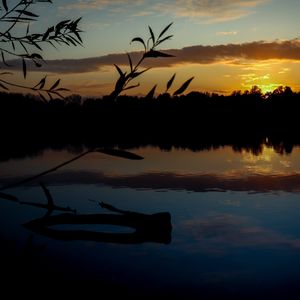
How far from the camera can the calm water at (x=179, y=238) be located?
11016 millimetres

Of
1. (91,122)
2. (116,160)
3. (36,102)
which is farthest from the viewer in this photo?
(116,160)

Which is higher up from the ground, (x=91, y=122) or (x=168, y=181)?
(x=91, y=122)

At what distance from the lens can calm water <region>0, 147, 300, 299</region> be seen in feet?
36.1

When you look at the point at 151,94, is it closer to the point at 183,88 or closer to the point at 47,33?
the point at 183,88

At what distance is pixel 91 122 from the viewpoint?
2146mm

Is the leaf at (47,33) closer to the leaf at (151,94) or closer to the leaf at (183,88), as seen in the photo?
the leaf at (151,94)

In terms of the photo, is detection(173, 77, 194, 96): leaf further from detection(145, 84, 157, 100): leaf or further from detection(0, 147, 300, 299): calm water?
detection(0, 147, 300, 299): calm water

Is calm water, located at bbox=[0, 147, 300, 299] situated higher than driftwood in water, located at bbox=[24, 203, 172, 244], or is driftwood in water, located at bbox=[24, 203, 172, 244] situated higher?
driftwood in water, located at bbox=[24, 203, 172, 244]

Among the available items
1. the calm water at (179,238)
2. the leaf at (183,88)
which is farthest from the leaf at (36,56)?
the leaf at (183,88)

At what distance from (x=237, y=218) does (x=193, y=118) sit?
77738 mm

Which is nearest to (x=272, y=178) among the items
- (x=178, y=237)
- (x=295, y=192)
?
(x=295, y=192)

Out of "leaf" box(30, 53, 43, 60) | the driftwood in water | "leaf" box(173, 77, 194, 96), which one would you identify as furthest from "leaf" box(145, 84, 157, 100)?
"leaf" box(30, 53, 43, 60)

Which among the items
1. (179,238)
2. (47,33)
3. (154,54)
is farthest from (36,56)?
(179,238)

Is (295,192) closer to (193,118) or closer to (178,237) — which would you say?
(178,237)
